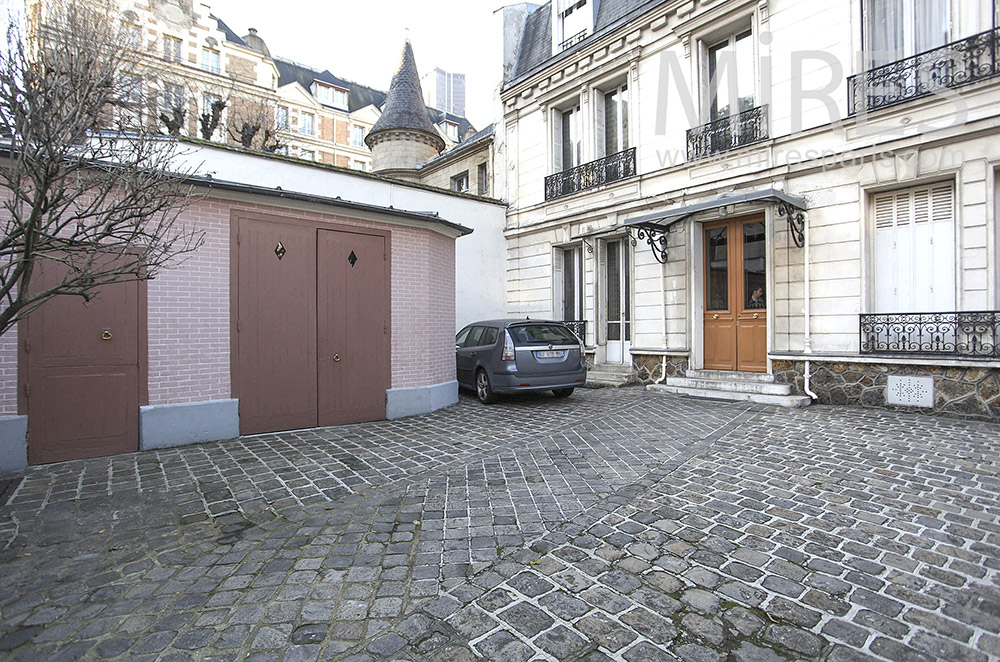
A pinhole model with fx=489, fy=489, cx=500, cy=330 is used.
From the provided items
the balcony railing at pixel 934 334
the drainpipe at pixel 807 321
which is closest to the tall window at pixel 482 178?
the drainpipe at pixel 807 321

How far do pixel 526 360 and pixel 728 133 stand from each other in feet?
19.6

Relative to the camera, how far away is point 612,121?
12148mm

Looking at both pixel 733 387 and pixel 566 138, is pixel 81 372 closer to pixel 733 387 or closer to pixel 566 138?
pixel 733 387

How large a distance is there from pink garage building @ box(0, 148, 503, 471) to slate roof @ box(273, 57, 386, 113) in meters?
37.1

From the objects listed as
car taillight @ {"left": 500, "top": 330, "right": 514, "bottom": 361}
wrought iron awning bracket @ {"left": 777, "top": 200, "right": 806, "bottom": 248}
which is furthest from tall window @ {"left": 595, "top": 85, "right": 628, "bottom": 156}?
car taillight @ {"left": 500, "top": 330, "right": 514, "bottom": 361}

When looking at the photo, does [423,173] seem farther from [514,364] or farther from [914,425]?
[914,425]

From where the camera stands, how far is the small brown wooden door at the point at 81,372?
16.3ft

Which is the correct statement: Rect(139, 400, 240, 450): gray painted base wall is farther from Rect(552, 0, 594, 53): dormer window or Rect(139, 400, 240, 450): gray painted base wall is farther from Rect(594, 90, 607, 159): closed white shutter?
Rect(552, 0, 594, 53): dormer window

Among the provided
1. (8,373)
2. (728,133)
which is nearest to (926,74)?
(728,133)

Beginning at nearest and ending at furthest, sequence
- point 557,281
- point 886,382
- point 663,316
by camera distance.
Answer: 1. point 886,382
2. point 663,316
3. point 557,281

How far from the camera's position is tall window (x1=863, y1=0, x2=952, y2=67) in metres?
7.31

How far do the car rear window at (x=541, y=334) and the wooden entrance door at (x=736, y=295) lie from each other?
309 cm

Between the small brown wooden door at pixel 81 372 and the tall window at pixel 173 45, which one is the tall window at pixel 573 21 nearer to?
the small brown wooden door at pixel 81 372

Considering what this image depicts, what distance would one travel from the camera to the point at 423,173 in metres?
19.5
